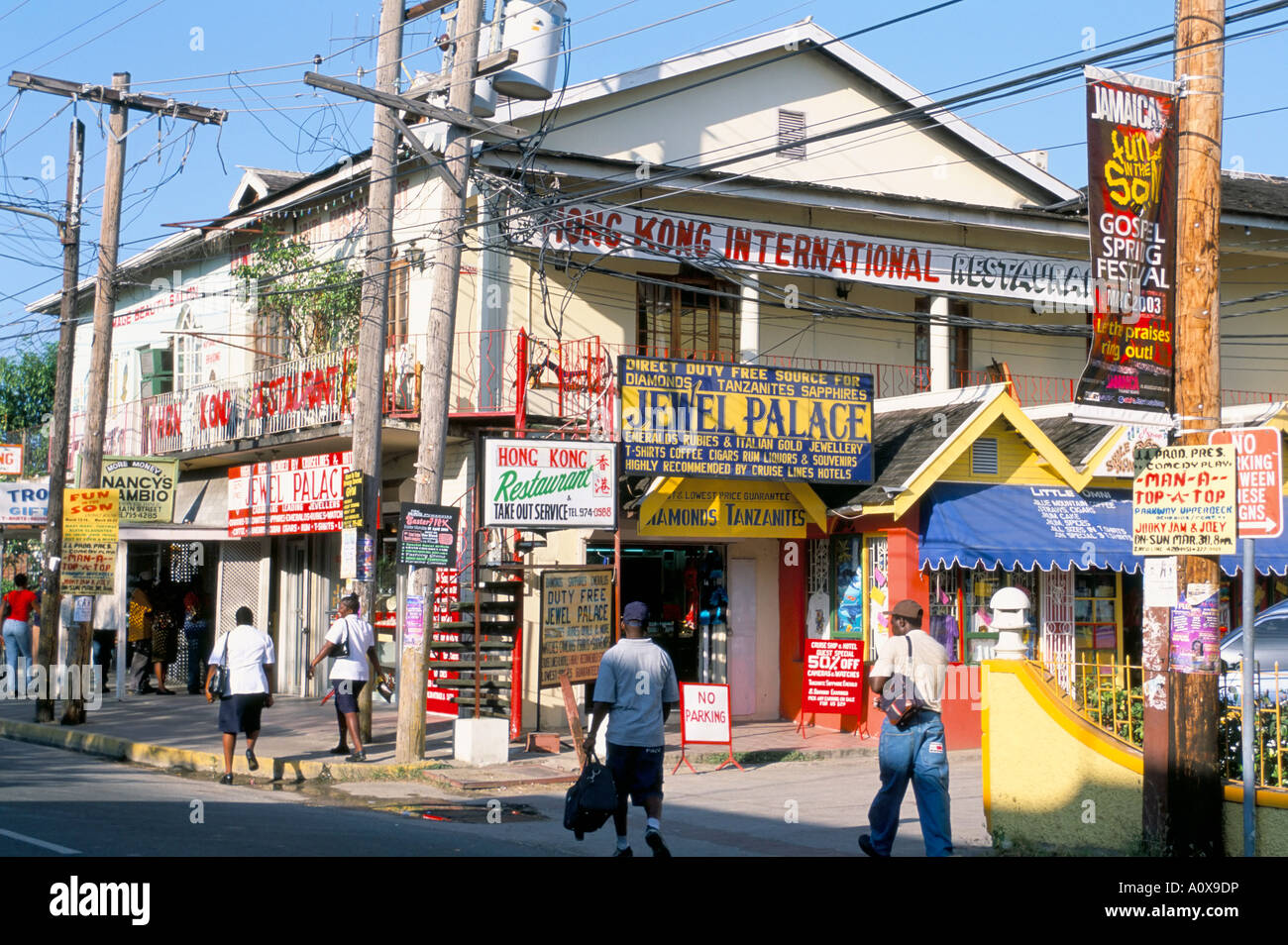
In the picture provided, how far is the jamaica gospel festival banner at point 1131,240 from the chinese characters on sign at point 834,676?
8023mm

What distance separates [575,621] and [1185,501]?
838 cm

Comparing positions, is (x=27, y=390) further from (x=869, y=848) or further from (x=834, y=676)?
(x=869, y=848)

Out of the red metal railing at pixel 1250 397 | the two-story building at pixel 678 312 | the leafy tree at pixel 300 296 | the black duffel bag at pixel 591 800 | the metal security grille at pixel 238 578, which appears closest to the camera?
the black duffel bag at pixel 591 800

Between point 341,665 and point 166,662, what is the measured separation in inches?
416

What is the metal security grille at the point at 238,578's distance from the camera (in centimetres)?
2514

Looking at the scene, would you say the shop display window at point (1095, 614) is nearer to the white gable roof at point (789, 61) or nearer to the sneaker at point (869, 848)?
the white gable roof at point (789, 61)

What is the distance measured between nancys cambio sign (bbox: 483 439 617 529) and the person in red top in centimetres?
1159

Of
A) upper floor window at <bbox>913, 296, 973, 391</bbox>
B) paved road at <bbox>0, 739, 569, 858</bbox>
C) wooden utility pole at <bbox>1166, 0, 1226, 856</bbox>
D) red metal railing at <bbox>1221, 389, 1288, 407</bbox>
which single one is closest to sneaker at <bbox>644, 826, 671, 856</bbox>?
paved road at <bbox>0, 739, 569, 858</bbox>

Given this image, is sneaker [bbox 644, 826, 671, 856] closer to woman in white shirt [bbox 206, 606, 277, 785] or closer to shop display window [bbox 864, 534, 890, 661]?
woman in white shirt [bbox 206, 606, 277, 785]

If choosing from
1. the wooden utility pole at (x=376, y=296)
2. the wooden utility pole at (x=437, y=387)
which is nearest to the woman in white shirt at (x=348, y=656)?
the wooden utility pole at (x=376, y=296)

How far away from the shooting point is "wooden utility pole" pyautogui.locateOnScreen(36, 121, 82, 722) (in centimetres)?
1884

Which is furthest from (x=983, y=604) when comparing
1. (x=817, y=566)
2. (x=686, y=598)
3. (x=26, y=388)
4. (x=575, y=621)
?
(x=26, y=388)

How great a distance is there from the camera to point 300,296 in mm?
22250

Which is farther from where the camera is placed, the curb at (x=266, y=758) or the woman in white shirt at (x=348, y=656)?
the woman in white shirt at (x=348, y=656)
